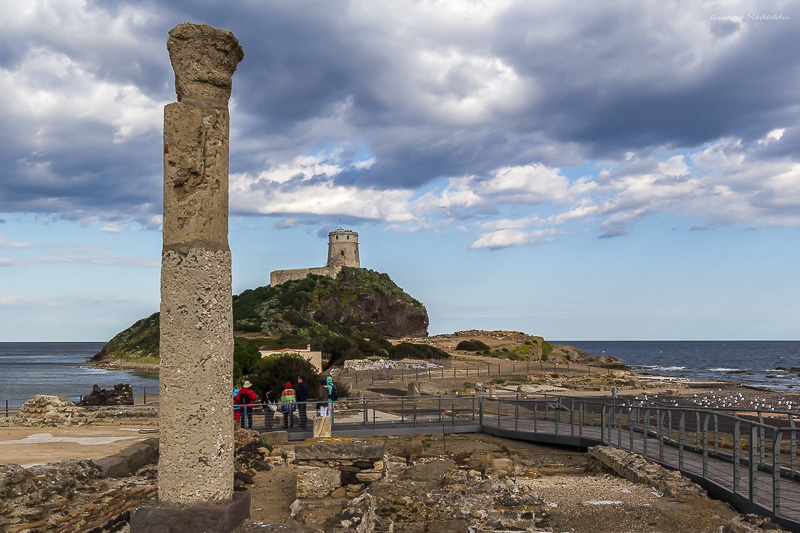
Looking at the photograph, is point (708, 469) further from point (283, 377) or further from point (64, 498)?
point (283, 377)

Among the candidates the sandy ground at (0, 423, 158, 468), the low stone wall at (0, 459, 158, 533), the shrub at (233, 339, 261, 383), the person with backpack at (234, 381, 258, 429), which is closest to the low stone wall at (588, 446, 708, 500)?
the low stone wall at (0, 459, 158, 533)

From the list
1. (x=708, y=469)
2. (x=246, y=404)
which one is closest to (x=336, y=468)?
(x=708, y=469)

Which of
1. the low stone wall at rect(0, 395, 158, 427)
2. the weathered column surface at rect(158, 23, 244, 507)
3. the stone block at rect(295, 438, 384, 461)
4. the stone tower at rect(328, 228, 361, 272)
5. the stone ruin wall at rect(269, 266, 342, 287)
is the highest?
the stone tower at rect(328, 228, 361, 272)

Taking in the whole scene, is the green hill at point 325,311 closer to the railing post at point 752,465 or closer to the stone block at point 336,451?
the stone block at point 336,451

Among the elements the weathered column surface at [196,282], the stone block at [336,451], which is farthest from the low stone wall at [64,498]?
the weathered column surface at [196,282]

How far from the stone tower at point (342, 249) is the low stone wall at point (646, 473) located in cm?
9593

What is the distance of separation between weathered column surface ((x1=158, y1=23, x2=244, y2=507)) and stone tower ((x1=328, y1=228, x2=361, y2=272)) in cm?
10161

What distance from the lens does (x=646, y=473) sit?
1079 centimetres

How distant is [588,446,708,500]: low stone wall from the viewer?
962 centimetres

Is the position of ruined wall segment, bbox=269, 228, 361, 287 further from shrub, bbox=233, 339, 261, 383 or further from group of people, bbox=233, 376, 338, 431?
group of people, bbox=233, 376, 338, 431

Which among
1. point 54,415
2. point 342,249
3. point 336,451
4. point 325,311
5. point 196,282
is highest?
point 342,249

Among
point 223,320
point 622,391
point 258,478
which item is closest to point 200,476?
point 223,320

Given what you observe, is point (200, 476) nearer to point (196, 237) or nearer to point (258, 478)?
point (196, 237)

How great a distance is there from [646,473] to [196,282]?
26.9 ft
